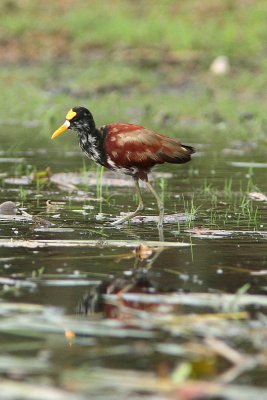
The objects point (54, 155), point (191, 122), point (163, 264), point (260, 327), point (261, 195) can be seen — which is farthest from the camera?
point (191, 122)

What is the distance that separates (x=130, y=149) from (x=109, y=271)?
A: 7.40ft

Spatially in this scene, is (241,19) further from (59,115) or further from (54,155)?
(54,155)

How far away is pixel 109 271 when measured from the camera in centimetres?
775

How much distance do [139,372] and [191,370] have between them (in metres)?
0.25

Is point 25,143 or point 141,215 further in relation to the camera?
point 25,143

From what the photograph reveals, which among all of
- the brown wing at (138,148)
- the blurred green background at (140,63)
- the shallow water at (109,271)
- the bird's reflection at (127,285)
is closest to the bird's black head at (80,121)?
the brown wing at (138,148)

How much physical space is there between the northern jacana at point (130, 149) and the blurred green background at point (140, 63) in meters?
8.28

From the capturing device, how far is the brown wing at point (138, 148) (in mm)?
9812

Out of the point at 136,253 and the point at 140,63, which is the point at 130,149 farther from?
the point at 140,63

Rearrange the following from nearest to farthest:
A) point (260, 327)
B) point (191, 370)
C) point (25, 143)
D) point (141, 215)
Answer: point (191, 370), point (260, 327), point (141, 215), point (25, 143)

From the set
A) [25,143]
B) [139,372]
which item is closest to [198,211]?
[139,372]

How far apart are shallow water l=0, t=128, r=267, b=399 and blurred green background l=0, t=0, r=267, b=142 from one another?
257 inches

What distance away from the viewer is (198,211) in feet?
35.0

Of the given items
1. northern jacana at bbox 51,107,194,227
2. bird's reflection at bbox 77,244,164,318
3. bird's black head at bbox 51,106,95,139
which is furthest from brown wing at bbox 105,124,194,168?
bird's reflection at bbox 77,244,164,318
